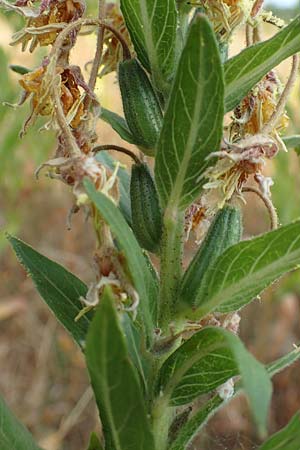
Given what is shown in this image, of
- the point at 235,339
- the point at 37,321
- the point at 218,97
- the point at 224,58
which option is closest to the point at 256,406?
the point at 235,339

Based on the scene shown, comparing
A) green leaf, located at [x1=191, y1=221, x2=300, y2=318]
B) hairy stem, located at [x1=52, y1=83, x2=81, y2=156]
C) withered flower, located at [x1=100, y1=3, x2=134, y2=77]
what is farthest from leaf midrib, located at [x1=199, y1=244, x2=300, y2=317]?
withered flower, located at [x1=100, y1=3, x2=134, y2=77]

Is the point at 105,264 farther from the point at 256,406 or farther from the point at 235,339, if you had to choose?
the point at 256,406

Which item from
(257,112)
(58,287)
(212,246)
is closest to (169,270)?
(212,246)

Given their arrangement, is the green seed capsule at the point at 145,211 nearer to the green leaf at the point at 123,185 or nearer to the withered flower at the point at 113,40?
the green leaf at the point at 123,185

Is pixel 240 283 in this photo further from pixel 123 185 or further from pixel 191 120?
pixel 123 185

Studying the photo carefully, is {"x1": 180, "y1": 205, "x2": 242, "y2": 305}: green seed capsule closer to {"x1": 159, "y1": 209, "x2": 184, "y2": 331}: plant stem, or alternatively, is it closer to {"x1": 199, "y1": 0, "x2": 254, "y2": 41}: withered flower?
{"x1": 159, "y1": 209, "x2": 184, "y2": 331}: plant stem

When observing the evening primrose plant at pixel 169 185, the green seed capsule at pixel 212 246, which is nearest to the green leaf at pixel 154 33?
the evening primrose plant at pixel 169 185

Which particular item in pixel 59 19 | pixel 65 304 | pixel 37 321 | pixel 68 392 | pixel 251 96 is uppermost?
pixel 59 19
